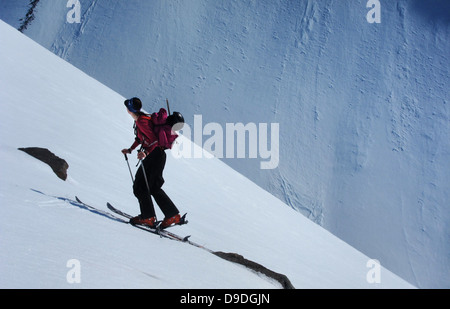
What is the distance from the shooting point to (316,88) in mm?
28281

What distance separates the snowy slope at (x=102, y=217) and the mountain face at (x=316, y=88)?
10766 mm

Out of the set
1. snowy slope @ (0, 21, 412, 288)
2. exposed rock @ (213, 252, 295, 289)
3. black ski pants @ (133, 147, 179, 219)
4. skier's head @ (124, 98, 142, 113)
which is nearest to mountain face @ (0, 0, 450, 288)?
snowy slope @ (0, 21, 412, 288)

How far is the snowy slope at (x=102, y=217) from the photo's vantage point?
114 inches

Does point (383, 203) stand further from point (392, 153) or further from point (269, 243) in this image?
point (269, 243)

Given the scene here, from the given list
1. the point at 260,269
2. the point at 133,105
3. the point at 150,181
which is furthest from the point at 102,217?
the point at 260,269

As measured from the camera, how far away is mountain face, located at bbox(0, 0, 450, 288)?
2162 centimetres

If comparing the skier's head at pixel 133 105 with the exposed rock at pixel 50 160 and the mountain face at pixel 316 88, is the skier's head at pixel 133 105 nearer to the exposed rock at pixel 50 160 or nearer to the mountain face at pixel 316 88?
the exposed rock at pixel 50 160

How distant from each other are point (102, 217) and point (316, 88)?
83.7 ft

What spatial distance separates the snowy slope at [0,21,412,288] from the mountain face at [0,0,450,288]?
10.8 metres

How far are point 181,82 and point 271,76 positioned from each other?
6.17 metres

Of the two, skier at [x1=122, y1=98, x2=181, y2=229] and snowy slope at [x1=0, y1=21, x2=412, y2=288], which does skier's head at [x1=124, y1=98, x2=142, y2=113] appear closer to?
skier at [x1=122, y1=98, x2=181, y2=229]

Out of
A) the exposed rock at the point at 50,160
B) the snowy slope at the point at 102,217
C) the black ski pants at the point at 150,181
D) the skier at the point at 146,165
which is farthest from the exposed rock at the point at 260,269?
the exposed rock at the point at 50,160

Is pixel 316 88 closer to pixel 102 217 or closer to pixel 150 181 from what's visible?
pixel 150 181

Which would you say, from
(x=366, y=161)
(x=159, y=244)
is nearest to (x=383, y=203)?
(x=366, y=161)
